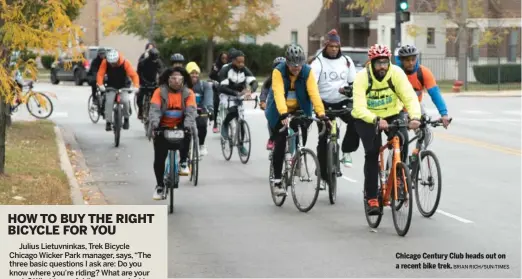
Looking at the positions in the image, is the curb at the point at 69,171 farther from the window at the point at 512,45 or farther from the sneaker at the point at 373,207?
the window at the point at 512,45

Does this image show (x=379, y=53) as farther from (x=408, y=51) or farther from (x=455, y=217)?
(x=455, y=217)

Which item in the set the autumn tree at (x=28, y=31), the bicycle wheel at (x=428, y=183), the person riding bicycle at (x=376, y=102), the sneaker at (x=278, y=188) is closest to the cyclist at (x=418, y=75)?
the bicycle wheel at (x=428, y=183)

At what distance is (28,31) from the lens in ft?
45.8

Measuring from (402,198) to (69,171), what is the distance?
260 inches

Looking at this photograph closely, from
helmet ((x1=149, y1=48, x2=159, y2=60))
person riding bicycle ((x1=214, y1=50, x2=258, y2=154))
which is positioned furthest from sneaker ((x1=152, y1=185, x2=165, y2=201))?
helmet ((x1=149, y1=48, x2=159, y2=60))

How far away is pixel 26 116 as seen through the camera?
29.5 meters

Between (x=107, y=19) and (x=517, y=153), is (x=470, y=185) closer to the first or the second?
(x=517, y=153)

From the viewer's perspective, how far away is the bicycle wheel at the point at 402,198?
11539mm

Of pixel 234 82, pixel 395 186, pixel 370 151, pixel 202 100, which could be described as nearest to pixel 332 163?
pixel 370 151

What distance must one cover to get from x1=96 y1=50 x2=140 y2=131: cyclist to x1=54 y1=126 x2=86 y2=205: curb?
1141 millimetres

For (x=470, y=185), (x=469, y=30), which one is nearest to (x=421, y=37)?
(x=469, y=30)

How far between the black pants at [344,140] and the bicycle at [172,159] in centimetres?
164

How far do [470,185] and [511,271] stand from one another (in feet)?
20.8

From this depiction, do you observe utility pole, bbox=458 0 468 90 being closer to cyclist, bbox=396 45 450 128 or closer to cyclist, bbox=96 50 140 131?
cyclist, bbox=96 50 140 131
